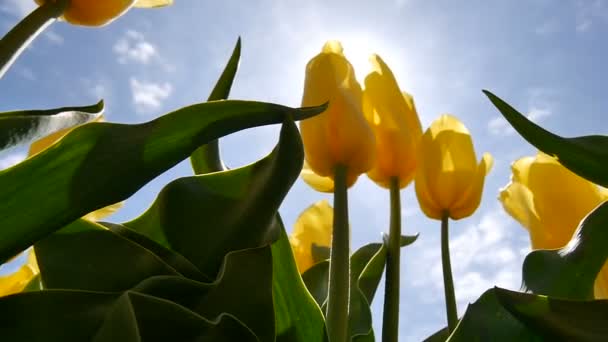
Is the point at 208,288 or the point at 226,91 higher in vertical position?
the point at 226,91

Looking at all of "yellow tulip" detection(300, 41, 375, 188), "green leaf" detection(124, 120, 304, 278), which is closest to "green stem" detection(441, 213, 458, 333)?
"yellow tulip" detection(300, 41, 375, 188)

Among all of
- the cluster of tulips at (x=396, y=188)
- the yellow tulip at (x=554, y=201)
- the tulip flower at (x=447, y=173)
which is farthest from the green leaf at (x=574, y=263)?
the tulip flower at (x=447, y=173)

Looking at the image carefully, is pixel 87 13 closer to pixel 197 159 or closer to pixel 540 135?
pixel 197 159

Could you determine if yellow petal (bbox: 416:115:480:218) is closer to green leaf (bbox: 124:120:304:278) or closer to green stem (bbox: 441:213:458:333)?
green stem (bbox: 441:213:458:333)

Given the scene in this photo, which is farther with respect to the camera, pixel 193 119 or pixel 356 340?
pixel 356 340

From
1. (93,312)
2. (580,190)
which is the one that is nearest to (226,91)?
(93,312)

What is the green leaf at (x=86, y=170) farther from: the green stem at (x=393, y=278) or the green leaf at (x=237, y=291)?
the green stem at (x=393, y=278)
